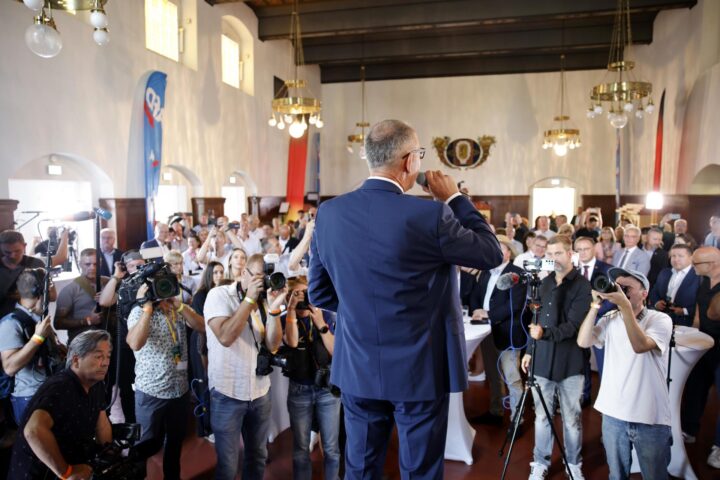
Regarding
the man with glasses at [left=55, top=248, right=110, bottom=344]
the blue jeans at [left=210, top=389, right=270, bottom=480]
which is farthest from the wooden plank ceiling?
the blue jeans at [left=210, top=389, right=270, bottom=480]

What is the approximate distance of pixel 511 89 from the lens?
1648 centimetres

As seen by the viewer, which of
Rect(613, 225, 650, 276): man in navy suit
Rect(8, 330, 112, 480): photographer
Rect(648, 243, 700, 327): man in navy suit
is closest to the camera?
Rect(8, 330, 112, 480): photographer

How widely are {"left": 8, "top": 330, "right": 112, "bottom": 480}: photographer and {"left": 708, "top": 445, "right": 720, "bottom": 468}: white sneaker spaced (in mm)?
3970

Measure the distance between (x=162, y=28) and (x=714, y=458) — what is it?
34.3 ft

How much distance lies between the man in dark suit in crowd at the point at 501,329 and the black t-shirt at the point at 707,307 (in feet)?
4.62

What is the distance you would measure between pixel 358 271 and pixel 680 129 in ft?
39.6

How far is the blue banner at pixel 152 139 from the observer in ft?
28.7

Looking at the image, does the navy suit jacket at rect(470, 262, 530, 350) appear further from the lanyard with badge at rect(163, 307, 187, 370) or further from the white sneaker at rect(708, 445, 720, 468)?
the lanyard with badge at rect(163, 307, 187, 370)

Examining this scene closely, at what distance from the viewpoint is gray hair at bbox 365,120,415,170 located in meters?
1.50

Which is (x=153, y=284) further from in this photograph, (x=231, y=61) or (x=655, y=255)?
(x=231, y=61)

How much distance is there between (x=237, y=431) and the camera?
287cm

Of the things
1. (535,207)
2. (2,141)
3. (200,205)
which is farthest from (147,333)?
(535,207)

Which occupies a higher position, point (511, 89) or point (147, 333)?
point (511, 89)

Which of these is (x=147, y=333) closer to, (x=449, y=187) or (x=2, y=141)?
(x=449, y=187)
